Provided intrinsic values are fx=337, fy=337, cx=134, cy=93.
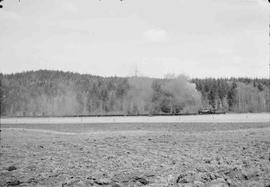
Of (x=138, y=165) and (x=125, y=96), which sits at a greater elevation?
(x=125, y=96)

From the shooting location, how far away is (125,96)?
356 feet

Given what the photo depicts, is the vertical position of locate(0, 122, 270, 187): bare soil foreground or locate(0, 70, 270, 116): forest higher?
locate(0, 70, 270, 116): forest

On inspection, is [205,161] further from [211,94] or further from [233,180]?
[211,94]

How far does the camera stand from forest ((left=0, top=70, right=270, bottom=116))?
83.7 meters

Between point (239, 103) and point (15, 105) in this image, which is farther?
point (15, 105)

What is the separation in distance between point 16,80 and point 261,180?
152 metres

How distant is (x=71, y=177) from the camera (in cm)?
1024

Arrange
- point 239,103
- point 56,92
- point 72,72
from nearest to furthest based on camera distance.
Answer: point 239,103 → point 56,92 → point 72,72

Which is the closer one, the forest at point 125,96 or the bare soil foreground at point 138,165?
the bare soil foreground at point 138,165

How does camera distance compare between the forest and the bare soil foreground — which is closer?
the bare soil foreground

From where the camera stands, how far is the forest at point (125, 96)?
275 ft

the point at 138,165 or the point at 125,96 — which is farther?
the point at 125,96

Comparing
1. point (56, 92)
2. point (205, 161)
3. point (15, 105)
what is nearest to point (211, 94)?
point (56, 92)

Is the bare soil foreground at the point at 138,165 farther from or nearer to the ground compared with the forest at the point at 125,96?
nearer to the ground
